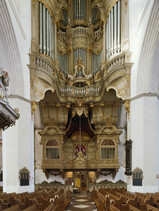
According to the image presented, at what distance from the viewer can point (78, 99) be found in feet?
52.5

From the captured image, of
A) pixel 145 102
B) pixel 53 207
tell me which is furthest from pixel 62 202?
pixel 145 102

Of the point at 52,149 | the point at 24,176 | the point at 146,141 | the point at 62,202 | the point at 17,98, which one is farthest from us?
the point at 52,149

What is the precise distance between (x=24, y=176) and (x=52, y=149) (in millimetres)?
5809

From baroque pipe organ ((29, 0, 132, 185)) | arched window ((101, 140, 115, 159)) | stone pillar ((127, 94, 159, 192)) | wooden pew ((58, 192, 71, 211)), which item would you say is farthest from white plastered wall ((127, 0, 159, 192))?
arched window ((101, 140, 115, 159))

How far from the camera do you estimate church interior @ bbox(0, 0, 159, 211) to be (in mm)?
10430

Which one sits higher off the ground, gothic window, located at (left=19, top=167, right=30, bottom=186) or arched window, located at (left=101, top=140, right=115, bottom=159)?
arched window, located at (left=101, top=140, right=115, bottom=159)

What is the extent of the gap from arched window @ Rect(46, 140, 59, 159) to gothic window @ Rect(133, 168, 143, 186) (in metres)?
6.94

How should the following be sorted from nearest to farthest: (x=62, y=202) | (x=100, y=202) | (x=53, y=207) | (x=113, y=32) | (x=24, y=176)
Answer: (x=53, y=207) < (x=62, y=202) < (x=100, y=202) < (x=24, y=176) < (x=113, y=32)

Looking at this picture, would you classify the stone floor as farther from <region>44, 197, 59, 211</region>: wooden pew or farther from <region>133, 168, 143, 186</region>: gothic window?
<region>44, 197, 59, 211</region>: wooden pew

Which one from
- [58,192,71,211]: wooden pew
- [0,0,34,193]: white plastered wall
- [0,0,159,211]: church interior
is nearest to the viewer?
[58,192,71,211]: wooden pew

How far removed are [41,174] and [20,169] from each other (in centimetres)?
648

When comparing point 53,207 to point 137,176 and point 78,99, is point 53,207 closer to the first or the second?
point 137,176

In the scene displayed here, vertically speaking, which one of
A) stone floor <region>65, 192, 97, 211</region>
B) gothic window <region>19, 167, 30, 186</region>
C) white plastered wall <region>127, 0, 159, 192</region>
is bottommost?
stone floor <region>65, 192, 97, 211</region>

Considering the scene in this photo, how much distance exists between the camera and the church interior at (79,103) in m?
10.4
